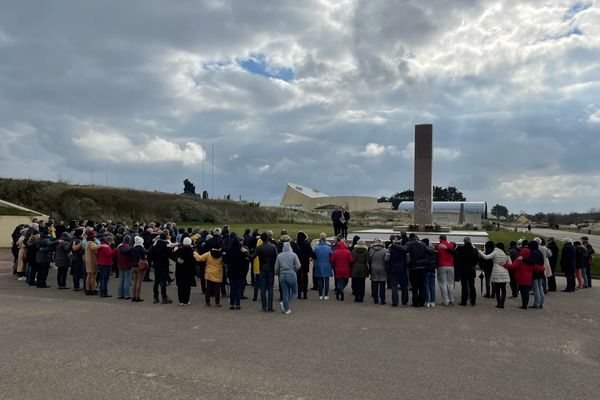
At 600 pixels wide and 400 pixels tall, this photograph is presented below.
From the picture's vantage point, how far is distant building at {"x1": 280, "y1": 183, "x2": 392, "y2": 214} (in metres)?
93.5

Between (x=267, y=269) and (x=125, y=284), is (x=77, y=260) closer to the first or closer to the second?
(x=125, y=284)

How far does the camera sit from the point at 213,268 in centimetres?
983

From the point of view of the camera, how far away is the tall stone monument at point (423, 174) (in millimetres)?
27812

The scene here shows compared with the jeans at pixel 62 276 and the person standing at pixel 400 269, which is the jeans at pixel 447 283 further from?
the jeans at pixel 62 276

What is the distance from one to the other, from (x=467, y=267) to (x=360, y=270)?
2472 millimetres

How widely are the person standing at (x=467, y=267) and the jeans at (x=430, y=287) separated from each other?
655 millimetres

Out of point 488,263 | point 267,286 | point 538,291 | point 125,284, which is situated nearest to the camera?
point 267,286

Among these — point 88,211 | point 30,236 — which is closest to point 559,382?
point 30,236

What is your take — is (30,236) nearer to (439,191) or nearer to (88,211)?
(88,211)

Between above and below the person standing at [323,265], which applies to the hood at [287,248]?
above

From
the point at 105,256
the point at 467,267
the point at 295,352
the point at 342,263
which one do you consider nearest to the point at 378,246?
the point at 342,263

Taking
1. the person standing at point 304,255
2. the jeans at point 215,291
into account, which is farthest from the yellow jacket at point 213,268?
the person standing at point 304,255

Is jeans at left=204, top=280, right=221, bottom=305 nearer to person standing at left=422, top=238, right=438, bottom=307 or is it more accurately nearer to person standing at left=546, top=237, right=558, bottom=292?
person standing at left=422, top=238, right=438, bottom=307

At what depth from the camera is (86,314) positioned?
28.8ft
